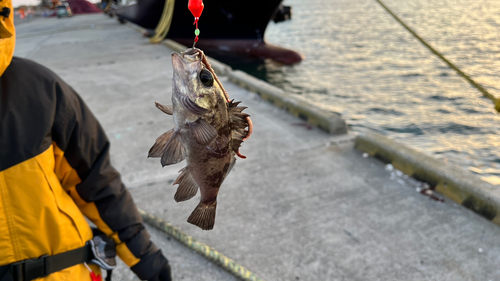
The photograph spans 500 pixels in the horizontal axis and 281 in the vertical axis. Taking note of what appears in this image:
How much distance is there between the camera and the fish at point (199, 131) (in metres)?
0.79

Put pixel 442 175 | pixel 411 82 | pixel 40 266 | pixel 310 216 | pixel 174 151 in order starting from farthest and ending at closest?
pixel 411 82
pixel 442 175
pixel 310 216
pixel 40 266
pixel 174 151

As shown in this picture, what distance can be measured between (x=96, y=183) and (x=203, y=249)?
133 cm

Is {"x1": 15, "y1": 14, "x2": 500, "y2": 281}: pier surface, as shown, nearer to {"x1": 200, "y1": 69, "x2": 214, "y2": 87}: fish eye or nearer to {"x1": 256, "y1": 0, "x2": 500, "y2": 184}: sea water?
{"x1": 200, "y1": 69, "x2": 214, "y2": 87}: fish eye

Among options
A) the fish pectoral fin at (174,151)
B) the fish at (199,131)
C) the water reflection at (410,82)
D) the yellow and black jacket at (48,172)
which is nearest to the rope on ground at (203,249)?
the yellow and black jacket at (48,172)

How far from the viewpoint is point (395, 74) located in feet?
39.5

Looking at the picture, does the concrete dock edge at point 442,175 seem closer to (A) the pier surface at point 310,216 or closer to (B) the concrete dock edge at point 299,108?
(A) the pier surface at point 310,216

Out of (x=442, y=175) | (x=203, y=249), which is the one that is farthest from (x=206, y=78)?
(x=442, y=175)

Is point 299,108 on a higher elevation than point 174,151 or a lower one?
lower

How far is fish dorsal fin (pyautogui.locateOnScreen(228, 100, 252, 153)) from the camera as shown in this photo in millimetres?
850

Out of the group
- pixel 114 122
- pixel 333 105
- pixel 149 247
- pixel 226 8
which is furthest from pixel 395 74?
pixel 149 247

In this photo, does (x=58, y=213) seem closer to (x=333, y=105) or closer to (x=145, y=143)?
(x=145, y=143)

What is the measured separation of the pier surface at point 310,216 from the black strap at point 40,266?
0.97 m

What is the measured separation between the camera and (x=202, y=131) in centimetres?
79

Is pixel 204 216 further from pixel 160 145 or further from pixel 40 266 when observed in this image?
pixel 40 266
